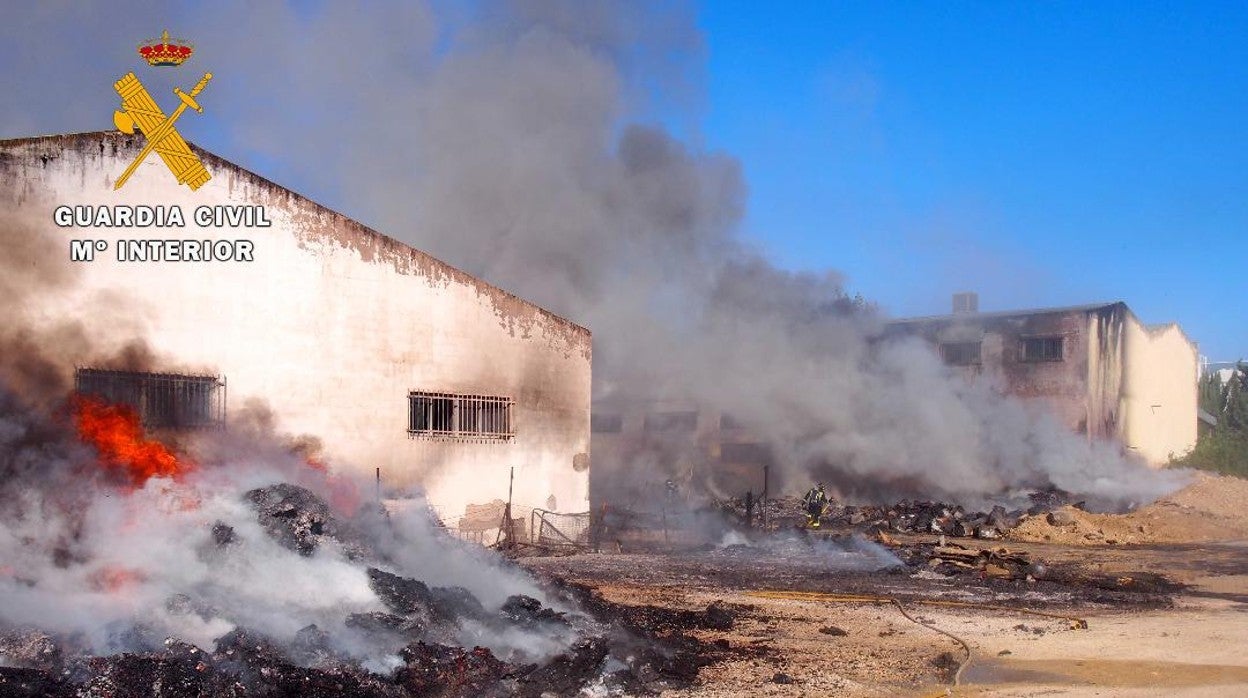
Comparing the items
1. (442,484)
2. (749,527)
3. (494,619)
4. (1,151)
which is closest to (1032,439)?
(749,527)

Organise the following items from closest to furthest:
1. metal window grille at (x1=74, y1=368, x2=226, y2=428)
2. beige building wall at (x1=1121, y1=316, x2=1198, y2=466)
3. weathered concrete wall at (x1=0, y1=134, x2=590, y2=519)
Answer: metal window grille at (x1=74, y1=368, x2=226, y2=428) → weathered concrete wall at (x1=0, y1=134, x2=590, y2=519) → beige building wall at (x1=1121, y1=316, x2=1198, y2=466)

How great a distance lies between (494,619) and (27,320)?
27.8 ft

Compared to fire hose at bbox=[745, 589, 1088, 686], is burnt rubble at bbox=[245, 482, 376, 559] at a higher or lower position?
higher

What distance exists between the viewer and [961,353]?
34.3 m

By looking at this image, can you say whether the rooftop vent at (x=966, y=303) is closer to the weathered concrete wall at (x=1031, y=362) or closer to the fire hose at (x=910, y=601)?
the weathered concrete wall at (x=1031, y=362)

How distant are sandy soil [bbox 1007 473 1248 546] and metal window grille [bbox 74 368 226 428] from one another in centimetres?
1704

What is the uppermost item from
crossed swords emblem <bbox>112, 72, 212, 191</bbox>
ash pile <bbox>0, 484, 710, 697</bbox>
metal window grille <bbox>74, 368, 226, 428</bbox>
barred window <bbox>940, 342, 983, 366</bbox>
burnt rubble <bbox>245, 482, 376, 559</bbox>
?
crossed swords emblem <bbox>112, 72, 212, 191</bbox>

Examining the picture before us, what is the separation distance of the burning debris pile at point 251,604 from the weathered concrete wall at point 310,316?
3171 millimetres

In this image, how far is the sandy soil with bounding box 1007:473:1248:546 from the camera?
2230 cm

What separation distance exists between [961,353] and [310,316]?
24.7 meters

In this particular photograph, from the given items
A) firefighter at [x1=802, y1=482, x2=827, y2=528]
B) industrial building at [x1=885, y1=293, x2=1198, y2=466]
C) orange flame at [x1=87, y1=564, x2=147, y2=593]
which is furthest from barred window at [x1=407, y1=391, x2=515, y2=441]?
industrial building at [x1=885, y1=293, x2=1198, y2=466]

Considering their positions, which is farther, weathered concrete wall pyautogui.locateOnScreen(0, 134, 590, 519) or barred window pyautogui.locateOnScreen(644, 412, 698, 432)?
barred window pyautogui.locateOnScreen(644, 412, 698, 432)

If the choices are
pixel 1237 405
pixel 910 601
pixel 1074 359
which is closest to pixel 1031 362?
pixel 1074 359

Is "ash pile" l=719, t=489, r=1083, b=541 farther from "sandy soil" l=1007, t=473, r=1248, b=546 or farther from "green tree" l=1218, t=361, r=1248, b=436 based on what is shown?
"green tree" l=1218, t=361, r=1248, b=436
